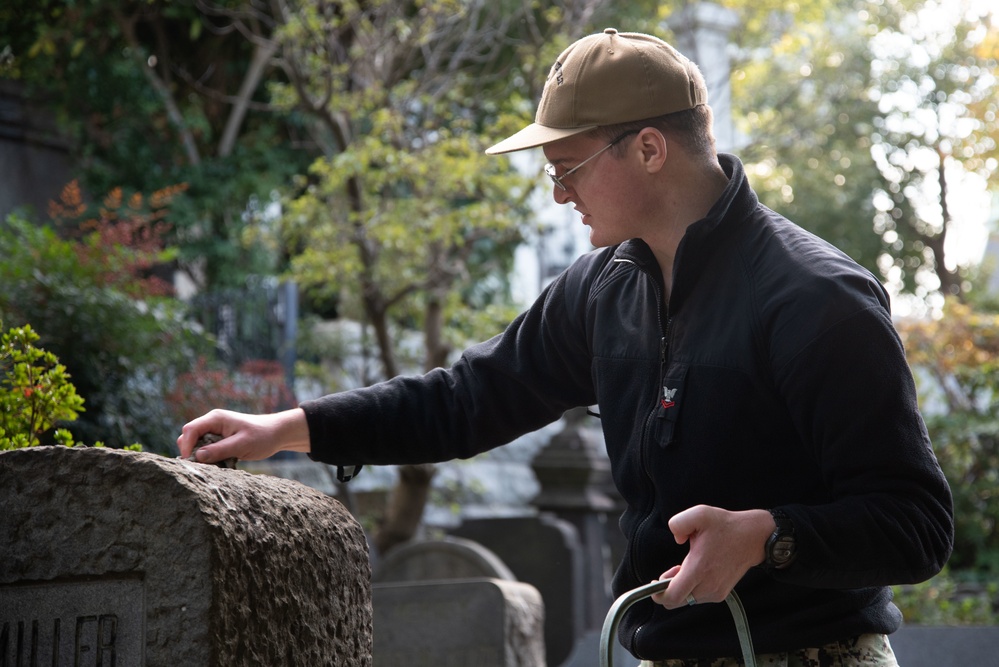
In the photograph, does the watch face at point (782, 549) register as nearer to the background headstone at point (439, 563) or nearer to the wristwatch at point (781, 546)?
the wristwatch at point (781, 546)

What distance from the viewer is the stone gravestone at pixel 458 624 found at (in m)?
6.25

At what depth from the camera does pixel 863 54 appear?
16.8 meters

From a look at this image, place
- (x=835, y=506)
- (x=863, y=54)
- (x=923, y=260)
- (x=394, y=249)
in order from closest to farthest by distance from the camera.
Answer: (x=835, y=506), (x=394, y=249), (x=863, y=54), (x=923, y=260)

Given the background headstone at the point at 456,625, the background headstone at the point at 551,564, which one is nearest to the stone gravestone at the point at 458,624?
the background headstone at the point at 456,625

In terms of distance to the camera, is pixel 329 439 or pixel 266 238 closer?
pixel 329 439

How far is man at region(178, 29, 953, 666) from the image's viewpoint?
1.98 metres

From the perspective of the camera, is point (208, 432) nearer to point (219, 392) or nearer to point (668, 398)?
point (668, 398)

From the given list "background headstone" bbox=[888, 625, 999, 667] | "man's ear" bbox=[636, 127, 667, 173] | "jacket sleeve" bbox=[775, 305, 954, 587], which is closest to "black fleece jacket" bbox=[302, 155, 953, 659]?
"jacket sleeve" bbox=[775, 305, 954, 587]

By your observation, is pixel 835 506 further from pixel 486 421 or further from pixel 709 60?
pixel 709 60

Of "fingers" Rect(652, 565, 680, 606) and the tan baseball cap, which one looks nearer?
"fingers" Rect(652, 565, 680, 606)

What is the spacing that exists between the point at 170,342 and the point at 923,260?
47.5ft

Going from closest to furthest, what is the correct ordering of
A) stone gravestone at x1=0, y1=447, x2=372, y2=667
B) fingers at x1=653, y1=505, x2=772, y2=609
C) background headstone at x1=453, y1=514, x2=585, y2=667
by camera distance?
fingers at x1=653, y1=505, x2=772, y2=609, stone gravestone at x1=0, y1=447, x2=372, y2=667, background headstone at x1=453, y1=514, x2=585, y2=667

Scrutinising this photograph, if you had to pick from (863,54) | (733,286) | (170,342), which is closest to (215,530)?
(733,286)

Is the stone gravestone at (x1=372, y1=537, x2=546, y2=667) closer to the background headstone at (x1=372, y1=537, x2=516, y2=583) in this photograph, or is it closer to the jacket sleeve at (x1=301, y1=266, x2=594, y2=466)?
the background headstone at (x1=372, y1=537, x2=516, y2=583)
